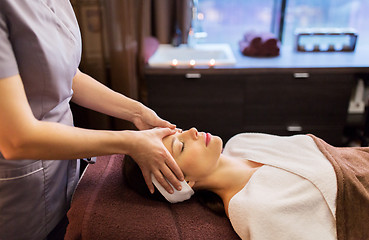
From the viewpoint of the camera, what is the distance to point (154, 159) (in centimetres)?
108

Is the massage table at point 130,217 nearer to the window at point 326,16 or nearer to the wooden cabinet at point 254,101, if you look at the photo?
the wooden cabinet at point 254,101

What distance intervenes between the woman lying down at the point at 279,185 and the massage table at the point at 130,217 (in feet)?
0.13

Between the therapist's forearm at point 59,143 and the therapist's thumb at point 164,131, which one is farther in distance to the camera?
the therapist's thumb at point 164,131

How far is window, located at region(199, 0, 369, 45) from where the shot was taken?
293 cm

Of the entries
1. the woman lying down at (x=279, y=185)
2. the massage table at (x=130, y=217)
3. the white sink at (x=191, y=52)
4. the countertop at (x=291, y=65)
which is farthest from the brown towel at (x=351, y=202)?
the white sink at (x=191, y=52)

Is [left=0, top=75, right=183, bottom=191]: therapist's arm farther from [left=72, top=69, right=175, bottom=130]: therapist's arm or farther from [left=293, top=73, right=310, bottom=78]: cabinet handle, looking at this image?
[left=293, top=73, right=310, bottom=78]: cabinet handle

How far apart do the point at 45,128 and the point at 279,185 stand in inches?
32.3

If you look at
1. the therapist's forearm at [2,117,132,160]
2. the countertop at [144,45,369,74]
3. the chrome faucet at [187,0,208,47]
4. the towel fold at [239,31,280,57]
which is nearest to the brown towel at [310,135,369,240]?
the therapist's forearm at [2,117,132,160]

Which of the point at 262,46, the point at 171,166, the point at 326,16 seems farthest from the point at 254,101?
the point at 171,166

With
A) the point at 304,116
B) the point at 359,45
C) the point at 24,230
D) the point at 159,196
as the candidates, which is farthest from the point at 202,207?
the point at 359,45

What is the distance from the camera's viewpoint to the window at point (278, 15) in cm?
293

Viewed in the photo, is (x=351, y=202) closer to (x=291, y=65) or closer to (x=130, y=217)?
(x=130, y=217)

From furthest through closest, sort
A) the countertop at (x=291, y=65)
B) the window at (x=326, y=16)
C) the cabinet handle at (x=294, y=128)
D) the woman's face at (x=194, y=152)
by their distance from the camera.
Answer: the window at (x=326, y=16) → the cabinet handle at (x=294, y=128) → the countertop at (x=291, y=65) → the woman's face at (x=194, y=152)

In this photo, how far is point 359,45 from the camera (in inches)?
118
